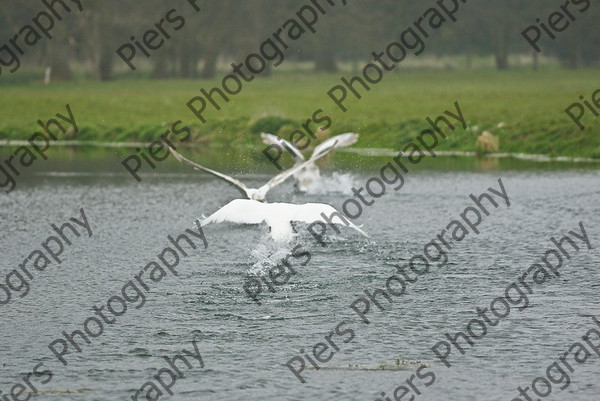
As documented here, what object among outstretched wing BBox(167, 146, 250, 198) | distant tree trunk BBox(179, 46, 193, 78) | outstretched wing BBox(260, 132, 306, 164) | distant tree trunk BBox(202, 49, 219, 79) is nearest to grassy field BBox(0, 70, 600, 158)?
outstretched wing BBox(260, 132, 306, 164)

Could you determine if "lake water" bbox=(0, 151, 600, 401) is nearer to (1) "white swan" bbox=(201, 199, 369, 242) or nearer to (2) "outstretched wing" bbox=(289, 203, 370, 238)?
(1) "white swan" bbox=(201, 199, 369, 242)

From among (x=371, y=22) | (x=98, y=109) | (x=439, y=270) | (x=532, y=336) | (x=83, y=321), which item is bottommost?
(x=532, y=336)

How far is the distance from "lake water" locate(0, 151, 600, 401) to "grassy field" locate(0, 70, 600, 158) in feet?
45.5

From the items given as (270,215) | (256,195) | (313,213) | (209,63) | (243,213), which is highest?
(209,63)

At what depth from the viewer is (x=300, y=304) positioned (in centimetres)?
1488

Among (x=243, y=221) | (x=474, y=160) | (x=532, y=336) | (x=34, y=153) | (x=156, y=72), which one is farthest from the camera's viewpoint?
(x=156, y=72)

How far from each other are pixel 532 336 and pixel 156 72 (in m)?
79.5

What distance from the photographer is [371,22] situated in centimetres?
9606

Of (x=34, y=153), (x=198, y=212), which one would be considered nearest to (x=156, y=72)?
(x=34, y=153)

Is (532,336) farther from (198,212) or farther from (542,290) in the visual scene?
(198,212)

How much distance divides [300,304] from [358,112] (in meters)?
32.6

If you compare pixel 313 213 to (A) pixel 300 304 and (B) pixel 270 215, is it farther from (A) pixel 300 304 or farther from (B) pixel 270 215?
(A) pixel 300 304

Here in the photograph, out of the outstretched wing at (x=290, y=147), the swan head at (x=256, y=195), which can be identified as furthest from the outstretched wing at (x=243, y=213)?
the outstretched wing at (x=290, y=147)

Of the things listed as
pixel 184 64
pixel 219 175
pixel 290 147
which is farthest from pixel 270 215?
pixel 184 64
